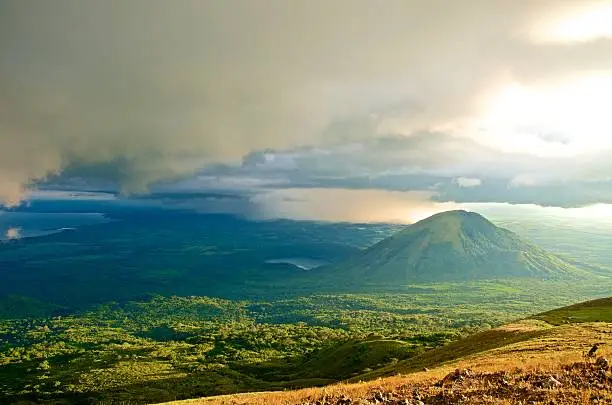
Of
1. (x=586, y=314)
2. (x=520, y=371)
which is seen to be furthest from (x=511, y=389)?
(x=586, y=314)

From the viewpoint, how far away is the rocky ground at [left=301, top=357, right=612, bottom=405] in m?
25.0

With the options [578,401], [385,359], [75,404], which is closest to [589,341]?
[578,401]

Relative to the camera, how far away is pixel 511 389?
27.3 meters

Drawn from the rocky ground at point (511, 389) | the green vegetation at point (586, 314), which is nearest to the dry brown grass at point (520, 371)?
the rocky ground at point (511, 389)

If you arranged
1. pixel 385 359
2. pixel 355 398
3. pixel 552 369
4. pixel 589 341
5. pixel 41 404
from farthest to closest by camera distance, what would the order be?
pixel 41 404, pixel 385 359, pixel 589 341, pixel 552 369, pixel 355 398

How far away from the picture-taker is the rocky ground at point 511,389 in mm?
24973

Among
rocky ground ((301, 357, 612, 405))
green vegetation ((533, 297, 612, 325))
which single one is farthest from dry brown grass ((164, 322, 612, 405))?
green vegetation ((533, 297, 612, 325))

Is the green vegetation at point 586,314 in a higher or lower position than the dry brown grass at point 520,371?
lower

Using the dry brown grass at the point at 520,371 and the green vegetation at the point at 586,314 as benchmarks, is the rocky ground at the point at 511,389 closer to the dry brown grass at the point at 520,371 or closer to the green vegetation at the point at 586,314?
the dry brown grass at the point at 520,371

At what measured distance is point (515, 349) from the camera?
57938mm

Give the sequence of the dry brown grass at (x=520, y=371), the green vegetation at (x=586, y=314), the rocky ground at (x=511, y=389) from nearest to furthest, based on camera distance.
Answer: the rocky ground at (x=511, y=389) → the dry brown grass at (x=520, y=371) → the green vegetation at (x=586, y=314)

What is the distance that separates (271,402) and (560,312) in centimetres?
10723

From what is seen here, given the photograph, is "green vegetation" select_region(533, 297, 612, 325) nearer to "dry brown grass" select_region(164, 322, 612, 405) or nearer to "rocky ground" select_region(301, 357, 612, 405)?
"dry brown grass" select_region(164, 322, 612, 405)

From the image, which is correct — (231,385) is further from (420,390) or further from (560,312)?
(420,390)
